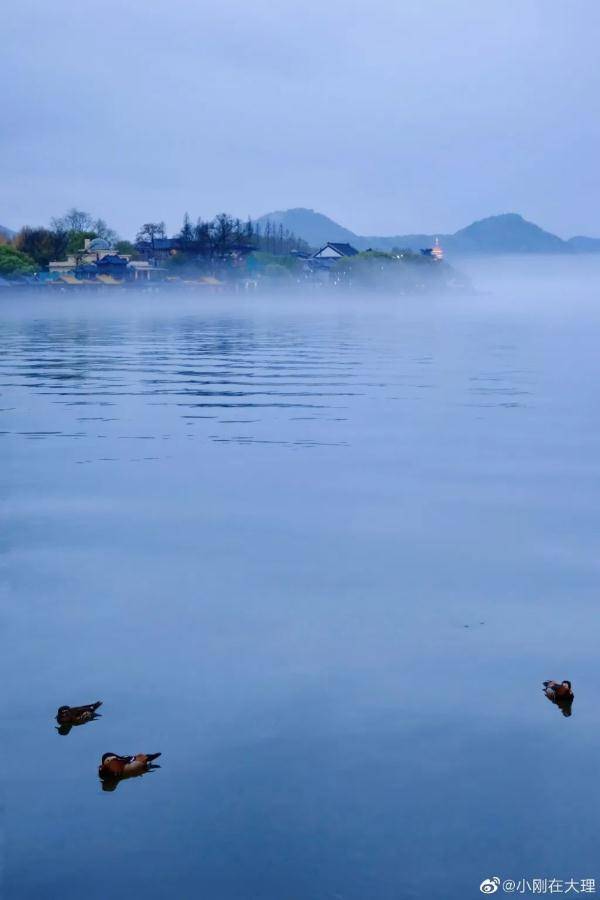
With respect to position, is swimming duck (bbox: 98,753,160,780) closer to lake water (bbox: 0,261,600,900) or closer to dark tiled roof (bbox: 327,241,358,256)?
lake water (bbox: 0,261,600,900)

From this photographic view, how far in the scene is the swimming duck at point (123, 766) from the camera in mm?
6852

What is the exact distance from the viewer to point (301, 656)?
8.97 m

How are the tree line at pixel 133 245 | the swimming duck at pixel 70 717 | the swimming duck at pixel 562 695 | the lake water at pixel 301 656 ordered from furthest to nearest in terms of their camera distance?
the tree line at pixel 133 245 < the swimming duck at pixel 562 695 < the swimming duck at pixel 70 717 < the lake water at pixel 301 656

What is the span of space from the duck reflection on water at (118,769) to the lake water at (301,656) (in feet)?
0.22

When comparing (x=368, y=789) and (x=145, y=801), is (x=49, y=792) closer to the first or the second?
Result: (x=145, y=801)

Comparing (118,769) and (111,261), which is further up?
(111,261)

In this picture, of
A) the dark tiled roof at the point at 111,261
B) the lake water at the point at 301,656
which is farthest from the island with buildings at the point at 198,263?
the lake water at the point at 301,656

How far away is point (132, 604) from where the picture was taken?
10289mm

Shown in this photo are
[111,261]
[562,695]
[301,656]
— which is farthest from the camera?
[111,261]

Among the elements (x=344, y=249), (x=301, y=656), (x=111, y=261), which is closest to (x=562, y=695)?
(x=301, y=656)

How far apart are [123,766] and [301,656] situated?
92.1 inches

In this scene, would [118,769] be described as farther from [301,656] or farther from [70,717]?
[301,656]

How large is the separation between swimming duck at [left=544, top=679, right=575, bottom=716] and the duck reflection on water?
2.78 meters

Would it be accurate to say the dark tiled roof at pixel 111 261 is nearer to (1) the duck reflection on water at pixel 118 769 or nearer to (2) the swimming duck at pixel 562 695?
(2) the swimming duck at pixel 562 695
